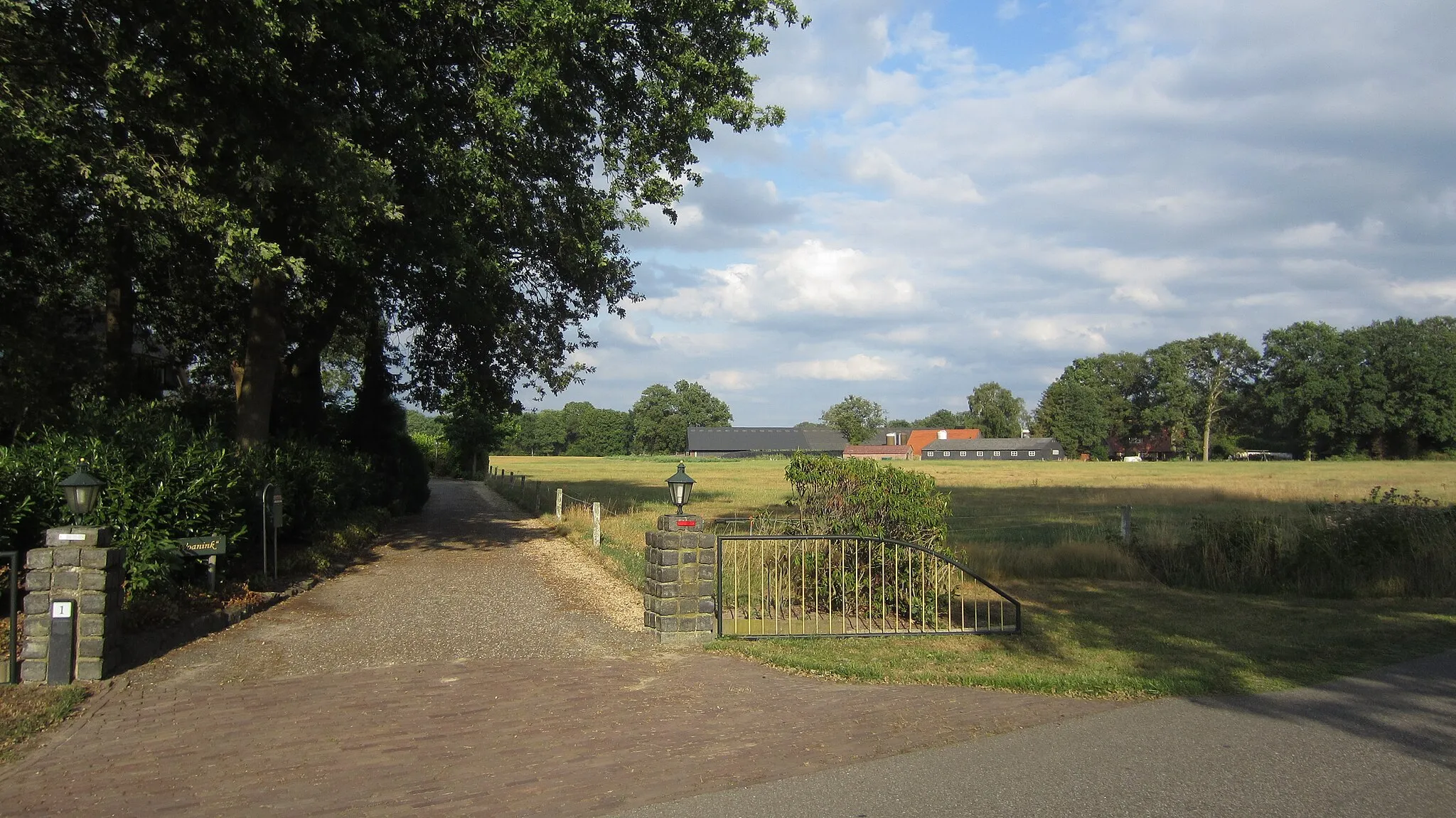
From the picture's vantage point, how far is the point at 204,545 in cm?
945

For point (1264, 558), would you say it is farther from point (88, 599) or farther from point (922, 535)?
point (88, 599)

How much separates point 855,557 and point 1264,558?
7.44 m

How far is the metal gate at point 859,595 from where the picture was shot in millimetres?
9875

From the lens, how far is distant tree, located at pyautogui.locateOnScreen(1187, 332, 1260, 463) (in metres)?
119

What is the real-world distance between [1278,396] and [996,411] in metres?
52.8

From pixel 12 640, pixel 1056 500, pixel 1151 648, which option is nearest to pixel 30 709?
pixel 12 640

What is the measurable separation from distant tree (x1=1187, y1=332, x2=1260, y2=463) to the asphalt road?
122218 millimetres

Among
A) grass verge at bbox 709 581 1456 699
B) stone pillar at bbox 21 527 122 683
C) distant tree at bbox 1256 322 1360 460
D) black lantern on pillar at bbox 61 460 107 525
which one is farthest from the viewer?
distant tree at bbox 1256 322 1360 460

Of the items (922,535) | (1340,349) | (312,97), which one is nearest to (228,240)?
(312,97)

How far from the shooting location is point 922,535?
10.7 metres

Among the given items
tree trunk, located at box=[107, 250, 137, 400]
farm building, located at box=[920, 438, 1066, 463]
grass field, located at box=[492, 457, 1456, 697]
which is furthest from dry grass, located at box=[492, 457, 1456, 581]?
farm building, located at box=[920, 438, 1066, 463]

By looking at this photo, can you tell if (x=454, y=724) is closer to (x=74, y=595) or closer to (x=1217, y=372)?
(x=74, y=595)

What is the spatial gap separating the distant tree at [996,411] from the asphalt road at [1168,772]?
148 m

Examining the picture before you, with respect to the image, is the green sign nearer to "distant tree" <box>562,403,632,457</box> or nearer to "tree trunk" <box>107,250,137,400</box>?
"tree trunk" <box>107,250,137,400</box>
